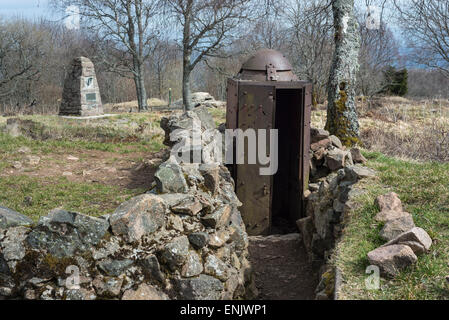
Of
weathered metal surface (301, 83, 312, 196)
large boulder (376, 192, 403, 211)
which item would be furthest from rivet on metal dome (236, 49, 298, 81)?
large boulder (376, 192, 403, 211)

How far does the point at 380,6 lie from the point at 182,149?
22.5 feet

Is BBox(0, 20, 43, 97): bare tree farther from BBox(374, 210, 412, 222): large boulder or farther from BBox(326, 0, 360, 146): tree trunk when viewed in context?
BBox(374, 210, 412, 222): large boulder

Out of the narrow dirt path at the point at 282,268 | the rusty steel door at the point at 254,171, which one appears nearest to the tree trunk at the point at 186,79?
the rusty steel door at the point at 254,171

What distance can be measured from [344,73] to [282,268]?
505 cm

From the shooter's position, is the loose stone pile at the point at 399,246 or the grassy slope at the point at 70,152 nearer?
the loose stone pile at the point at 399,246

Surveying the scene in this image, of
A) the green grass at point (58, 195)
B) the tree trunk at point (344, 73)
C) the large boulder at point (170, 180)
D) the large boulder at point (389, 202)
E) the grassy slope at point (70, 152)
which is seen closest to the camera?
the large boulder at point (170, 180)

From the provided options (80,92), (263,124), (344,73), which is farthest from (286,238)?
(80,92)

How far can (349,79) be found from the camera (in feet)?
28.3

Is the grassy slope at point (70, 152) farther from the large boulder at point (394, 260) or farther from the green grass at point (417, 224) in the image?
the large boulder at point (394, 260)

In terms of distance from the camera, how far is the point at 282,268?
5035mm

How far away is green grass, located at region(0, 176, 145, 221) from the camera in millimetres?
5266

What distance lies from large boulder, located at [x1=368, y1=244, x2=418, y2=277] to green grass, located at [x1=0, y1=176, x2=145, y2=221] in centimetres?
325

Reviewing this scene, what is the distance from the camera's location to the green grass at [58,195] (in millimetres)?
5266

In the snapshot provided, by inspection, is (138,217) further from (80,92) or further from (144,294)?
(80,92)
